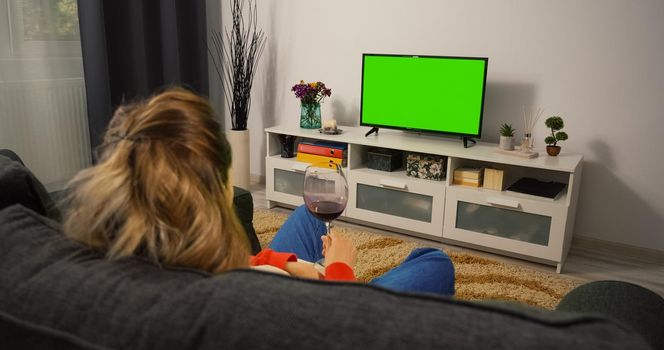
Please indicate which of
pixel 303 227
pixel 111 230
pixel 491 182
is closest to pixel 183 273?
pixel 111 230

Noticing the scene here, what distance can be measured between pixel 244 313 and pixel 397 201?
2.77 metres

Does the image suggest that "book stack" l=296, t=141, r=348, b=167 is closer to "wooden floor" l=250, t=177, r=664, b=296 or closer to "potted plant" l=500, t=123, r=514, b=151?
"wooden floor" l=250, t=177, r=664, b=296

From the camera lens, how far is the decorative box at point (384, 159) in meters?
3.45

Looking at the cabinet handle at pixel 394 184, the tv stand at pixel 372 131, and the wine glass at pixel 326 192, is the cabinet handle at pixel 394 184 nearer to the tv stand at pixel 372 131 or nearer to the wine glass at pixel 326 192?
the tv stand at pixel 372 131

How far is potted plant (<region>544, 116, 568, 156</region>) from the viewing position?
297 cm

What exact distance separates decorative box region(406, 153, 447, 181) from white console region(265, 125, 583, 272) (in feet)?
0.17

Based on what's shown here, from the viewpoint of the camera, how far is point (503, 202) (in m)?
2.96

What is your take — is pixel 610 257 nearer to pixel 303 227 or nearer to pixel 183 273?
pixel 303 227

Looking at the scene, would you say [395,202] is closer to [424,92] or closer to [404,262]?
[424,92]

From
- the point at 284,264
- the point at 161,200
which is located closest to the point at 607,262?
the point at 284,264

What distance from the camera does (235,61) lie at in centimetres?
413

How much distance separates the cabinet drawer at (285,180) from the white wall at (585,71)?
0.97m

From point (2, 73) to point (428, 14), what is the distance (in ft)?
8.56

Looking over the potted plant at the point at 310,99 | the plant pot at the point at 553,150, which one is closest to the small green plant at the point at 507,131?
the plant pot at the point at 553,150
